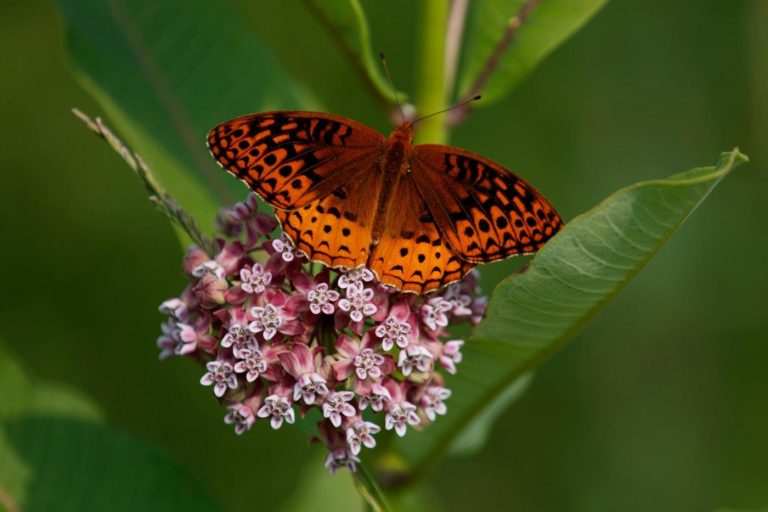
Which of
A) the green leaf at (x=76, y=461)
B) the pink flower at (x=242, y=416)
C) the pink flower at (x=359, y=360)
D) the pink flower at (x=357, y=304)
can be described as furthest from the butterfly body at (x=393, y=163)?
the green leaf at (x=76, y=461)

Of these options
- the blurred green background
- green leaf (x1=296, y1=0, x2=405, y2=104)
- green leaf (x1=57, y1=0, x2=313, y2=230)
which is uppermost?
green leaf (x1=57, y1=0, x2=313, y2=230)

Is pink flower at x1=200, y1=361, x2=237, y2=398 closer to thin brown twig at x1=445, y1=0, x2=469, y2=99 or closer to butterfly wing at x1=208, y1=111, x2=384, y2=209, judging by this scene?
butterfly wing at x1=208, y1=111, x2=384, y2=209

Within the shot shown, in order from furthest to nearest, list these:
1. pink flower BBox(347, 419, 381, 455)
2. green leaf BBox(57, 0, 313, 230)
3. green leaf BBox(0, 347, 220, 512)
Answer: green leaf BBox(57, 0, 313, 230)
green leaf BBox(0, 347, 220, 512)
pink flower BBox(347, 419, 381, 455)

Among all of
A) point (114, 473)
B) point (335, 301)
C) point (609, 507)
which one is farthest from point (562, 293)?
point (609, 507)

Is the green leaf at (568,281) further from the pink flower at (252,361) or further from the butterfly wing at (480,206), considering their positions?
the pink flower at (252,361)

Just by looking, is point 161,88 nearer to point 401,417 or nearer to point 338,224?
point 338,224

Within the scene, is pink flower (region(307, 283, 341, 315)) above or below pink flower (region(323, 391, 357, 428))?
above

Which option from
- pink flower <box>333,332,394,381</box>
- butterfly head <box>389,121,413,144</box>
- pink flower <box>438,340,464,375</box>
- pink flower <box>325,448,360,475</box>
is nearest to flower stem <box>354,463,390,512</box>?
pink flower <box>325,448,360,475</box>

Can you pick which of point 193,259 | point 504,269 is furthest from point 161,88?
point 504,269
